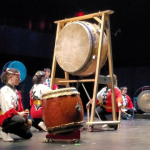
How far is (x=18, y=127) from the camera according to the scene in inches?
115

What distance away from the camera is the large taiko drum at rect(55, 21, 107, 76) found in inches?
146

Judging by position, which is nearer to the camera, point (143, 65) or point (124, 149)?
point (124, 149)

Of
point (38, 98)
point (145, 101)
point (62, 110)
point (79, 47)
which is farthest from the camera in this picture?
point (145, 101)

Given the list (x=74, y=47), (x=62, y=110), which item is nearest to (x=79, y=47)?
(x=74, y=47)

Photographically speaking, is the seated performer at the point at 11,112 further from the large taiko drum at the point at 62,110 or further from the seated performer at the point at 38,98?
the seated performer at the point at 38,98

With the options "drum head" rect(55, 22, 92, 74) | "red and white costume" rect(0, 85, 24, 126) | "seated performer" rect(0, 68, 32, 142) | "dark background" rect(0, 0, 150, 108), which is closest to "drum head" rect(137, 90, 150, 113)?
"dark background" rect(0, 0, 150, 108)

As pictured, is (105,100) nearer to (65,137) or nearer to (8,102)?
(65,137)

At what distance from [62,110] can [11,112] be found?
45 centimetres

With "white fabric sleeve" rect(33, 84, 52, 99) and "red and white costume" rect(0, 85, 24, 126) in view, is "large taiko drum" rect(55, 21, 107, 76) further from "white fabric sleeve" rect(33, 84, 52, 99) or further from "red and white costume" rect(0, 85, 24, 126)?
"red and white costume" rect(0, 85, 24, 126)

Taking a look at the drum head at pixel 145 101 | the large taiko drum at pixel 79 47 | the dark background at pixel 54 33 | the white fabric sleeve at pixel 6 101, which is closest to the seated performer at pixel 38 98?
the large taiko drum at pixel 79 47

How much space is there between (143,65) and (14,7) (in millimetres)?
4134

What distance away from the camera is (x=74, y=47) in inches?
150

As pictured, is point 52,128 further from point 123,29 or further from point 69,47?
point 123,29

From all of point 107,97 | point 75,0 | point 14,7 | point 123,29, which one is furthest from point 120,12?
point 107,97
